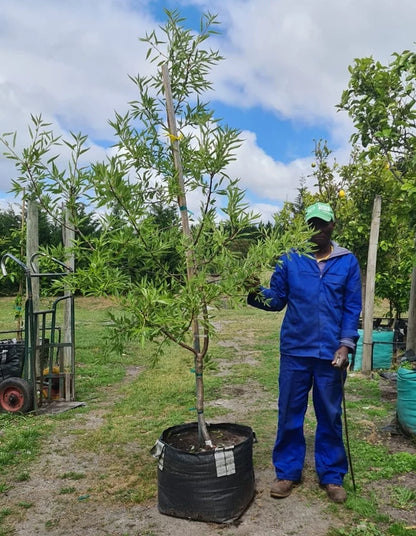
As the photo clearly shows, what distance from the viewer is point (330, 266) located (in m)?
3.46

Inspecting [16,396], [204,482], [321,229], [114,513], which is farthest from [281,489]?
[16,396]

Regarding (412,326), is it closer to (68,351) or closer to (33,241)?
(68,351)

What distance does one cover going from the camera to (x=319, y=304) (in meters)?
3.41

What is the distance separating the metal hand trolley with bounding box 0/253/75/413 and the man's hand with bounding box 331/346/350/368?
2.94m

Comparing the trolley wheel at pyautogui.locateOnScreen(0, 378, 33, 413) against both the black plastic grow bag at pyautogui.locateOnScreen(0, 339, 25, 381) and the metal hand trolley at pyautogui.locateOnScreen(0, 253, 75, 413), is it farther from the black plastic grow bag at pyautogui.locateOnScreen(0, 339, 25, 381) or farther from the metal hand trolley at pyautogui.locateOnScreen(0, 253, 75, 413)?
the black plastic grow bag at pyautogui.locateOnScreen(0, 339, 25, 381)

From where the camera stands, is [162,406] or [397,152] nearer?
[397,152]

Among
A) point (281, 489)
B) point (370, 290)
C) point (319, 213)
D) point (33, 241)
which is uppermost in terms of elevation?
point (319, 213)

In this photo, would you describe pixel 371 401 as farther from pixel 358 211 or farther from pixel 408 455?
pixel 358 211

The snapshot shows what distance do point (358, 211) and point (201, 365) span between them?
622 centimetres

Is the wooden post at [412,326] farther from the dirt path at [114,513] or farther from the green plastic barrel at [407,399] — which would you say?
the dirt path at [114,513]

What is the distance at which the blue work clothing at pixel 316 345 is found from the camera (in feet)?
11.2

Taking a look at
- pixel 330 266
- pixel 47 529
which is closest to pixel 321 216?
pixel 330 266

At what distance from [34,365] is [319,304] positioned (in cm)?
331

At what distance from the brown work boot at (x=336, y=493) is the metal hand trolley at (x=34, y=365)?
3.11m
